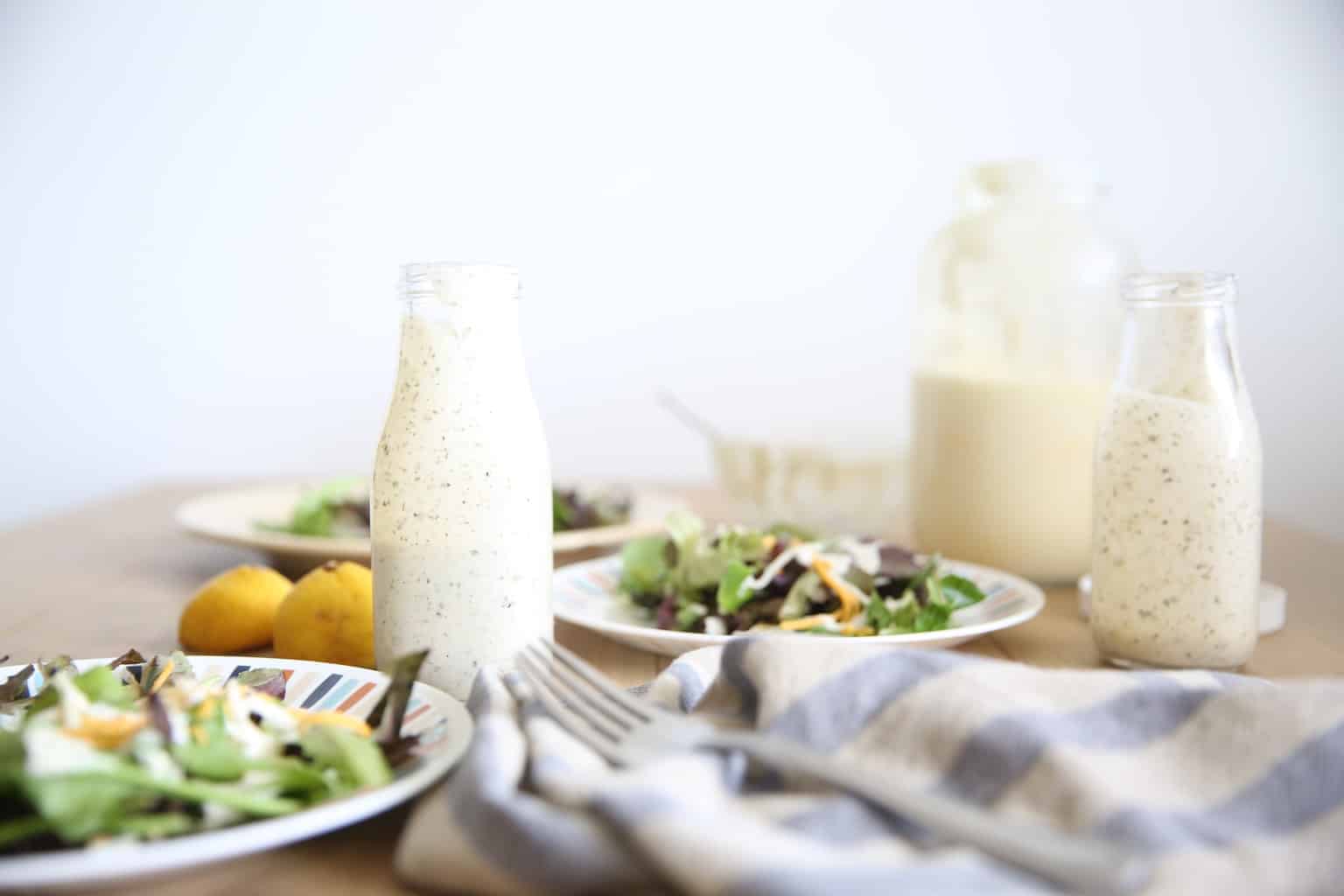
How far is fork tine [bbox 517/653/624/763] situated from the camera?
591 mm

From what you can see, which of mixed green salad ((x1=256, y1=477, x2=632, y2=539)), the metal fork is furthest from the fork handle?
mixed green salad ((x1=256, y1=477, x2=632, y2=539))

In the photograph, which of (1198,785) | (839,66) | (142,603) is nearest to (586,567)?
(142,603)

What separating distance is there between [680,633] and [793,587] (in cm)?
15

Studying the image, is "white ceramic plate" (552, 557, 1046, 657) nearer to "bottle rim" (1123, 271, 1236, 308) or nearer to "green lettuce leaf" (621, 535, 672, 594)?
"green lettuce leaf" (621, 535, 672, 594)

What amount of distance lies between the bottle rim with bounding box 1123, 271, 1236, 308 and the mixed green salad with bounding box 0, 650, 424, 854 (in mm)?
614

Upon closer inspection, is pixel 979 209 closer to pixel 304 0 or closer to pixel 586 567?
pixel 586 567

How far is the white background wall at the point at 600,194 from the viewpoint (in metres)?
2.28

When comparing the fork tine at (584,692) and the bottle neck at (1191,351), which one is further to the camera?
the bottle neck at (1191,351)

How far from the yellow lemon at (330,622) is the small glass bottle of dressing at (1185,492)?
1.87 ft

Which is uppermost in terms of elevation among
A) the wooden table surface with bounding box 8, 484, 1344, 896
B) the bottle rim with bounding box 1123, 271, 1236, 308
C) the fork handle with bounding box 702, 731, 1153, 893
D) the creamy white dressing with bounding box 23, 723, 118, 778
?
the bottle rim with bounding box 1123, 271, 1236, 308

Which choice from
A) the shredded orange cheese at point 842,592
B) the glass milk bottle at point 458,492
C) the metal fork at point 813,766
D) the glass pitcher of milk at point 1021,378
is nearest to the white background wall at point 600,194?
the glass pitcher of milk at point 1021,378

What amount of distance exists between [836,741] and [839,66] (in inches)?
79.2

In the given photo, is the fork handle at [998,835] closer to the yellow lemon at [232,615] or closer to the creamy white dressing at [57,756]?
the creamy white dressing at [57,756]

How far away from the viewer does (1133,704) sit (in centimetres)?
61
